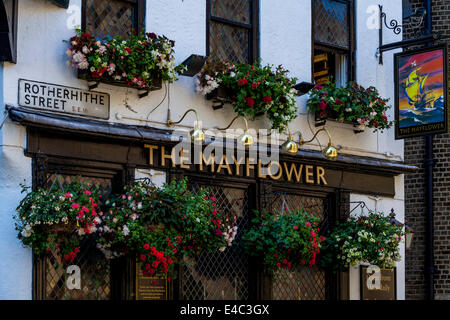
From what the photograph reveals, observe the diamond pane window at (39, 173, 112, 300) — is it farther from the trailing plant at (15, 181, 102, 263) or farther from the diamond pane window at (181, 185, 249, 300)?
the diamond pane window at (181, 185, 249, 300)

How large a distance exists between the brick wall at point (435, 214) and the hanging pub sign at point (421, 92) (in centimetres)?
371

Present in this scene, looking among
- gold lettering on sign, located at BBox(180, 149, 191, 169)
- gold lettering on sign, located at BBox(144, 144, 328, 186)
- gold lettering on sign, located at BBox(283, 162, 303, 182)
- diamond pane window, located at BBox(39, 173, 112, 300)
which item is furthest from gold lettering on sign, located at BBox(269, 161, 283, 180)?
diamond pane window, located at BBox(39, 173, 112, 300)

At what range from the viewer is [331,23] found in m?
15.4

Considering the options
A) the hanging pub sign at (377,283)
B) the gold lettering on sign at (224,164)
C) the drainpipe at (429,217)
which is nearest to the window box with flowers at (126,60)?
the gold lettering on sign at (224,164)

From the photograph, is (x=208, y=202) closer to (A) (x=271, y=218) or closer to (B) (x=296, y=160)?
(A) (x=271, y=218)

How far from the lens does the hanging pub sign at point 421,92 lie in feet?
47.1

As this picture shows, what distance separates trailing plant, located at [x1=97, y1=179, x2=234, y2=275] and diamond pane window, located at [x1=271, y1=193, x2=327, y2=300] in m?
2.11

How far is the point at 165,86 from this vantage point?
13.0 metres

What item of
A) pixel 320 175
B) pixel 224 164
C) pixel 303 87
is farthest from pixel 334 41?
pixel 224 164

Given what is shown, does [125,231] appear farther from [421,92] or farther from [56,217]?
[421,92]

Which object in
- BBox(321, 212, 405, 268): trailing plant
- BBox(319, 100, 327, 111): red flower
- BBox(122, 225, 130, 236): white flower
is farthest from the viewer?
BBox(319, 100, 327, 111): red flower

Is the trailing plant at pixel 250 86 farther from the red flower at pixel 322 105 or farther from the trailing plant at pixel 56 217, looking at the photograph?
the trailing plant at pixel 56 217

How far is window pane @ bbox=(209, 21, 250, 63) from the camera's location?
13.9 m

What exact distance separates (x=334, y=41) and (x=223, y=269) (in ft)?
15.5
